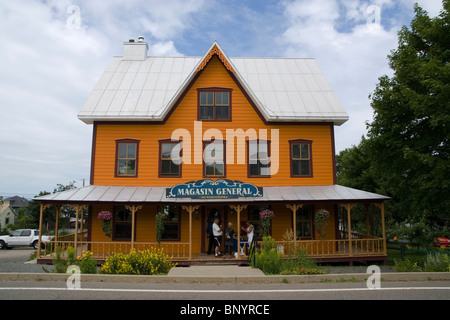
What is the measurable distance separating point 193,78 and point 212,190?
242 inches

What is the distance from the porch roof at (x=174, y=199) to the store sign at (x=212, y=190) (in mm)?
195

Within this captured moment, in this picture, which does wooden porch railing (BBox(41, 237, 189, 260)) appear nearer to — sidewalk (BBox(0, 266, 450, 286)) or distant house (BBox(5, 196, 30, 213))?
sidewalk (BBox(0, 266, 450, 286))

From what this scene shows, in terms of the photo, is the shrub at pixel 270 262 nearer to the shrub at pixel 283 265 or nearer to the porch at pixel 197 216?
the shrub at pixel 283 265

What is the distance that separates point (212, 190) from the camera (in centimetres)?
1564

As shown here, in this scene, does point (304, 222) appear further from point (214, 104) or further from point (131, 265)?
point (131, 265)

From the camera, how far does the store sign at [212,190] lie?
51.1 ft

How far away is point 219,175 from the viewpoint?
17.7m

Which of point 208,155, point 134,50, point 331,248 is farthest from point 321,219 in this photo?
point 134,50

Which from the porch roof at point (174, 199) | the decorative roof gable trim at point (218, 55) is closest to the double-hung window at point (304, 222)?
the porch roof at point (174, 199)

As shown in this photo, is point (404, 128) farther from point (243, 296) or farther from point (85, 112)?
point (85, 112)

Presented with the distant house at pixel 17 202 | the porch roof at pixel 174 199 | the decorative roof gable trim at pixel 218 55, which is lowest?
the porch roof at pixel 174 199

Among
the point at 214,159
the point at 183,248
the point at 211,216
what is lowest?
the point at 183,248
